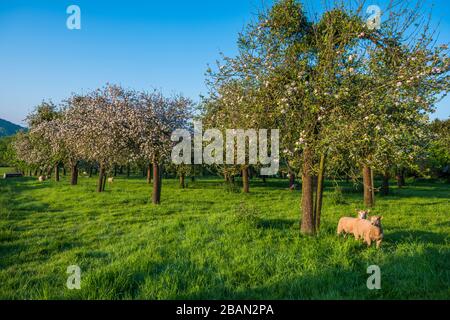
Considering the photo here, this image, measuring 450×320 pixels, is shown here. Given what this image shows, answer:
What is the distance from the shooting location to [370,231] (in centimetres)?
998

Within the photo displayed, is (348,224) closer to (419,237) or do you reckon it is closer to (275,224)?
(275,224)

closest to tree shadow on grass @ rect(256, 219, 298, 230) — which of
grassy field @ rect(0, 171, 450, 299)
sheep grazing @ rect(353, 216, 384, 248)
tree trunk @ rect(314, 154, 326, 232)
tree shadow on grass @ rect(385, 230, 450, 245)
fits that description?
grassy field @ rect(0, 171, 450, 299)

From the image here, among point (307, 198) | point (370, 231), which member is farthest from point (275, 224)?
point (370, 231)

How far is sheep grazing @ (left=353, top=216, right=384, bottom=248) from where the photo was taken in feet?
32.2

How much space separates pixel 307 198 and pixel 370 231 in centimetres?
307

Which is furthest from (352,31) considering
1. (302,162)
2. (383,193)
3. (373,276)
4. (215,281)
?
(383,193)

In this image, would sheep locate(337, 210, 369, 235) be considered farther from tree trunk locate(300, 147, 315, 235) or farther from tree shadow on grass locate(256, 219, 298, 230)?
tree shadow on grass locate(256, 219, 298, 230)

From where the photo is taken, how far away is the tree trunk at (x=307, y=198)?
11.7 m

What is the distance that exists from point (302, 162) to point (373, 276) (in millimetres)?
5430

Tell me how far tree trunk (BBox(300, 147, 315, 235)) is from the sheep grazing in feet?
6.62

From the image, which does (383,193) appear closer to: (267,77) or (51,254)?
(267,77)

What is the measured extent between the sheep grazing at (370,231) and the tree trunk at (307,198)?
2.02 metres

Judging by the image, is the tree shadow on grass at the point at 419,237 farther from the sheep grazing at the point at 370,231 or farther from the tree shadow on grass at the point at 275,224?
the tree shadow on grass at the point at 275,224

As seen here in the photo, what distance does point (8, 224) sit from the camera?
52.5 ft
